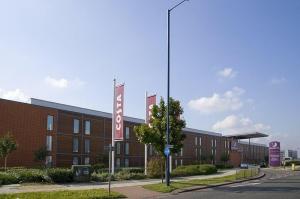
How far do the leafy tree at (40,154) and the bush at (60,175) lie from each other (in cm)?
2737

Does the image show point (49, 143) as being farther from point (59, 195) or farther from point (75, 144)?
point (59, 195)

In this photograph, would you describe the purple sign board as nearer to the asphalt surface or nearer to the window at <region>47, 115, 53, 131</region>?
the window at <region>47, 115, 53, 131</region>

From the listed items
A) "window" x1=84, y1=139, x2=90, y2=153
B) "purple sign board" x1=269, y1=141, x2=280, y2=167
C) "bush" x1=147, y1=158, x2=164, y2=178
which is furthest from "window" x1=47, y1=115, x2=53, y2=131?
"purple sign board" x1=269, y1=141, x2=280, y2=167

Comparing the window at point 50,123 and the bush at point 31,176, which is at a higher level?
the window at point 50,123

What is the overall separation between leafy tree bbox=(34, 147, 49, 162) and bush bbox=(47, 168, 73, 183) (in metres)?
27.4

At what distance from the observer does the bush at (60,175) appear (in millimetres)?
29828

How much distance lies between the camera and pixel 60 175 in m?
30.2

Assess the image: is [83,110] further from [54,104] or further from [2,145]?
[2,145]

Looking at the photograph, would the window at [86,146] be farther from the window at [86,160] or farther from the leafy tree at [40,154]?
the leafy tree at [40,154]

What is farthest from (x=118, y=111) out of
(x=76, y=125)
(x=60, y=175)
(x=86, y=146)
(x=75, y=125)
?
(x=86, y=146)

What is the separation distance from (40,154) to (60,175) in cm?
2811

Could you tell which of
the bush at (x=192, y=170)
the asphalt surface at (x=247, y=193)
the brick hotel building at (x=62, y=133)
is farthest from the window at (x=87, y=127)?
the asphalt surface at (x=247, y=193)

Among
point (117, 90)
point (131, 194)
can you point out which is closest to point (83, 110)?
point (117, 90)

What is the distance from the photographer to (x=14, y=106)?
57.6 m
